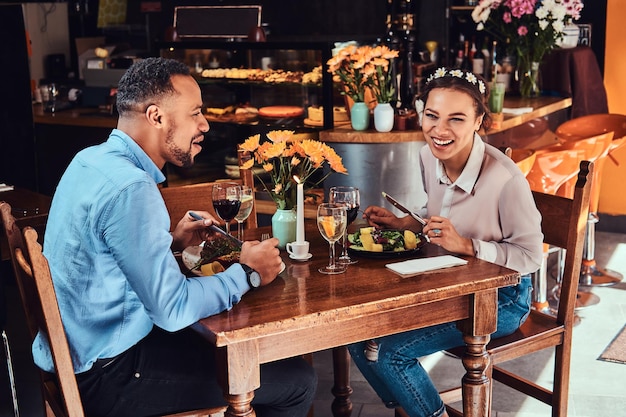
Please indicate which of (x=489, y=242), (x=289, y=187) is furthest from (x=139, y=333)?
(x=489, y=242)

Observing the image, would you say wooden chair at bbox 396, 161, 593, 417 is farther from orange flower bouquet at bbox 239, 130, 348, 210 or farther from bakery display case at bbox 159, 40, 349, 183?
bakery display case at bbox 159, 40, 349, 183

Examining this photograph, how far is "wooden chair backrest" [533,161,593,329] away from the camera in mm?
2873

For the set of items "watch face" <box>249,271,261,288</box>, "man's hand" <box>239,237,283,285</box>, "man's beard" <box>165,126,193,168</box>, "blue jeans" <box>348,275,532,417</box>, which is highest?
"man's beard" <box>165,126,193,168</box>

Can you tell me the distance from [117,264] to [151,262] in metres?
0.14

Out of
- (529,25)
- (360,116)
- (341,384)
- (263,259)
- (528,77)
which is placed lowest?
(341,384)

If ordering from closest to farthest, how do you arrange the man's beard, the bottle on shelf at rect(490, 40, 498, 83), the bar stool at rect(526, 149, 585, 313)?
1. the man's beard
2. the bar stool at rect(526, 149, 585, 313)
3. the bottle on shelf at rect(490, 40, 498, 83)

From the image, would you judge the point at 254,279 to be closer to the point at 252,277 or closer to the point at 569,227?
the point at 252,277

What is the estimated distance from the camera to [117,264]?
218cm

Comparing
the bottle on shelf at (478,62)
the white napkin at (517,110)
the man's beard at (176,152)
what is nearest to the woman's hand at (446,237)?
the man's beard at (176,152)

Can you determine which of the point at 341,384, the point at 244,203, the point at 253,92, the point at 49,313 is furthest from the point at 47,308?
the point at 253,92

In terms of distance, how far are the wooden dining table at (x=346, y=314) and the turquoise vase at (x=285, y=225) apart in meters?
0.05

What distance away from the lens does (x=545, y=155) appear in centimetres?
451

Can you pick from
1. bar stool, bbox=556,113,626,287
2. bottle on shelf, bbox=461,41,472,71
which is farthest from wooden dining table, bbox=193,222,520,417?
bottle on shelf, bbox=461,41,472,71

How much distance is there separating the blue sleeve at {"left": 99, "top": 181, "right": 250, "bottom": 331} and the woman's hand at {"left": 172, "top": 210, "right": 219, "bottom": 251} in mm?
585
